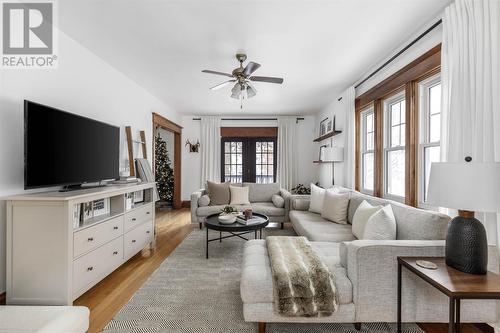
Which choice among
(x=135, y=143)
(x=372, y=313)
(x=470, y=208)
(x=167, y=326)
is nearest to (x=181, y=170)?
(x=135, y=143)

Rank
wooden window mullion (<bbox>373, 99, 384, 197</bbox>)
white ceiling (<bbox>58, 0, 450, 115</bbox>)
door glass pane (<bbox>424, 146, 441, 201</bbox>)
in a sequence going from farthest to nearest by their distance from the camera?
wooden window mullion (<bbox>373, 99, 384, 197</bbox>) < door glass pane (<bbox>424, 146, 441, 201</bbox>) < white ceiling (<bbox>58, 0, 450, 115</bbox>)

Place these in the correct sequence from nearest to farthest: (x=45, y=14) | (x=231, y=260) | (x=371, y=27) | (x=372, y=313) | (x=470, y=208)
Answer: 1. (x=470, y=208)
2. (x=372, y=313)
3. (x=45, y=14)
4. (x=371, y=27)
5. (x=231, y=260)

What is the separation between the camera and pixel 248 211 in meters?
3.39

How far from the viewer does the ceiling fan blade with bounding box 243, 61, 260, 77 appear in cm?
264

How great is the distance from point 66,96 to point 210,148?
158 inches

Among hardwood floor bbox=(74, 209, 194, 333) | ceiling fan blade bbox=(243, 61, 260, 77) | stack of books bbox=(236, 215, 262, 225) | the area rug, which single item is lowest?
hardwood floor bbox=(74, 209, 194, 333)

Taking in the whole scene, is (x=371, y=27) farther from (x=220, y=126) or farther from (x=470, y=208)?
(x=220, y=126)

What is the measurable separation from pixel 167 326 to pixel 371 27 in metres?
3.12

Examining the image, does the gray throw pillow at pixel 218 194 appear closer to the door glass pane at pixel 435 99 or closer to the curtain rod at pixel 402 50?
the curtain rod at pixel 402 50

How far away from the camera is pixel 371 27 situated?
7.88 feet

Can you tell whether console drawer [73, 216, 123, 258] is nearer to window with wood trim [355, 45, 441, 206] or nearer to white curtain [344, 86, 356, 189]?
window with wood trim [355, 45, 441, 206]

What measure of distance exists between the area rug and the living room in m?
0.02

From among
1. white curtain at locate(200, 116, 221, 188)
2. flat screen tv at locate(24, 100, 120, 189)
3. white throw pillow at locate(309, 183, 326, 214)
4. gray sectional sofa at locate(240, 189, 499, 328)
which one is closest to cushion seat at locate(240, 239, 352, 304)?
gray sectional sofa at locate(240, 189, 499, 328)

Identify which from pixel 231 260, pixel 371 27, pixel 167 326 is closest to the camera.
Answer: pixel 167 326
